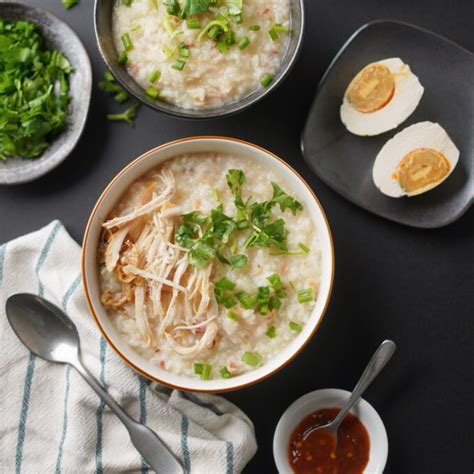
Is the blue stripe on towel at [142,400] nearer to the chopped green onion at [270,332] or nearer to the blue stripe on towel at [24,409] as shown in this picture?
the blue stripe on towel at [24,409]

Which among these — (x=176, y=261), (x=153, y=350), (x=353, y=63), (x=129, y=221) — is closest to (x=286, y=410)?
(x=153, y=350)

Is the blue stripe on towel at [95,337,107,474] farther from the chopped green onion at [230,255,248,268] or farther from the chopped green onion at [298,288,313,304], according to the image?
the chopped green onion at [298,288,313,304]

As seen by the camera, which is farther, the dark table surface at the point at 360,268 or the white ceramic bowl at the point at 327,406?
the dark table surface at the point at 360,268

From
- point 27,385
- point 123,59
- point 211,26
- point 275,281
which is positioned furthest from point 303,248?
point 27,385

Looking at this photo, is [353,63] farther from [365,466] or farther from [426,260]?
[365,466]

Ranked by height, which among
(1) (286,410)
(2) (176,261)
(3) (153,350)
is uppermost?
(2) (176,261)

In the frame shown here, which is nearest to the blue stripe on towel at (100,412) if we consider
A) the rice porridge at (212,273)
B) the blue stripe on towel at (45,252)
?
the rice porridge at (212,273)
